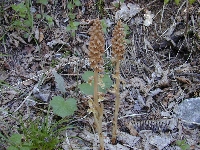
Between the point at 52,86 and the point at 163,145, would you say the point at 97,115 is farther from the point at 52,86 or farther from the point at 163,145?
the point at 52,86

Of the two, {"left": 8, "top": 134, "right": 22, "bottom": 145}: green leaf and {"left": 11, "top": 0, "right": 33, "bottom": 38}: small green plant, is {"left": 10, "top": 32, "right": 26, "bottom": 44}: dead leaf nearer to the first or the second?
{"left": 11, "top": 0, "right": 33, "bottom": 38}: small green plant

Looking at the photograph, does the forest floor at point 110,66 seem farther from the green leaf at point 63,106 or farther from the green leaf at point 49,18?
the green leaf at point 63,106

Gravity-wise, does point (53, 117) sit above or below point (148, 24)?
below

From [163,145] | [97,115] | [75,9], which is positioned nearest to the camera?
[97,115]

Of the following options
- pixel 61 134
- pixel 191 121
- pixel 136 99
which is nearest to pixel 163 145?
pixel 191 121

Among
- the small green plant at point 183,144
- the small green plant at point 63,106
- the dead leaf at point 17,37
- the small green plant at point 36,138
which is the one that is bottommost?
the small green plant at point 183,144

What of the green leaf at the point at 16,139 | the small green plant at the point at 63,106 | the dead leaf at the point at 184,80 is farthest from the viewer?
the dead leaf at the point at 184,80

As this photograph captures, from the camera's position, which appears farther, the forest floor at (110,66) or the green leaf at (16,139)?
the forest floor at (110,66)

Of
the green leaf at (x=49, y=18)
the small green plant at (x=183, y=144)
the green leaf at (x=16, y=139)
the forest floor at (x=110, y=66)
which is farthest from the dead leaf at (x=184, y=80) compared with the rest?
the green leaf at (x=16, y=139)
